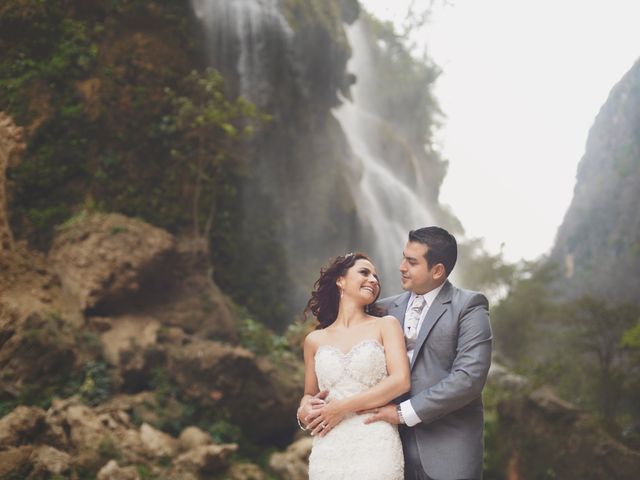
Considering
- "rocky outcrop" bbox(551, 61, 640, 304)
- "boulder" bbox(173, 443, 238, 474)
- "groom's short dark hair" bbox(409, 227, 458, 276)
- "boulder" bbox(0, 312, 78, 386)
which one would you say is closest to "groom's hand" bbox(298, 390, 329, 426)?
"groom's short dark hair" bbox(409, 227, 458, 276)

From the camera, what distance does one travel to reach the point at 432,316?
3.34m

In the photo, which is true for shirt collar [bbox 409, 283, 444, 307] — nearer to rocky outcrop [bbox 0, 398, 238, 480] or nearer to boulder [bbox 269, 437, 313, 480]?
rocky outcrop [bbox 0, 398, 238, 480]

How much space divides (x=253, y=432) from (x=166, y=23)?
9.55 m

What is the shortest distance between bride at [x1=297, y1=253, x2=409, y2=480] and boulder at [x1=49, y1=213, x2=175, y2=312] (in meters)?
7.75

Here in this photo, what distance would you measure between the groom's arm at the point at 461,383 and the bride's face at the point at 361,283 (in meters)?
0.59

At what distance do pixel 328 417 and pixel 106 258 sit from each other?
8293 mm

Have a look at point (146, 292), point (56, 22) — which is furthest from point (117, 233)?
point (56, 22)

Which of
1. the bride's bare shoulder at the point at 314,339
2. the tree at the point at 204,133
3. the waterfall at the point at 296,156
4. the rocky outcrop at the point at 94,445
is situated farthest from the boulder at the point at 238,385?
the bride's bare shoulder at the point at 314,339

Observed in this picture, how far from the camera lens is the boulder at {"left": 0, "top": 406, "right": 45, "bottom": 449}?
7234 mm

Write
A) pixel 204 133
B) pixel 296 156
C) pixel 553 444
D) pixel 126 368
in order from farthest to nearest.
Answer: pixel 296 156
pixel 204 133
pixel 126 368
pixel 553 444

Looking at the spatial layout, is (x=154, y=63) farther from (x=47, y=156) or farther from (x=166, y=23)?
(x=47, y=156)

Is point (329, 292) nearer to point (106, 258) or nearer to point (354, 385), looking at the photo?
point (354, 385)

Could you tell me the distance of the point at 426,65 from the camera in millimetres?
30703

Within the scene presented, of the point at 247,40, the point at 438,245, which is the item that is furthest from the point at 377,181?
the point at 438,245
